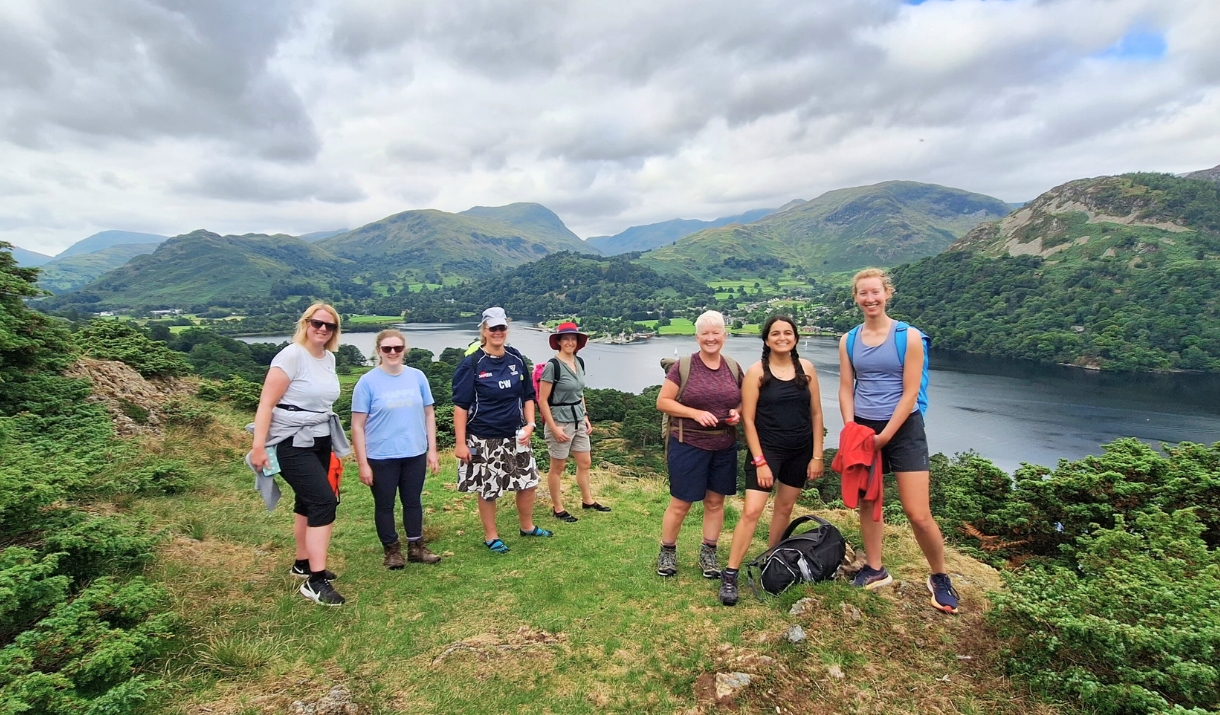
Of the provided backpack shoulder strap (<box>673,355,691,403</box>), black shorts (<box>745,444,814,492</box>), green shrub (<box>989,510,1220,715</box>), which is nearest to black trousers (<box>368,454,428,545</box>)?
backpack shoulder strap (<box>673,355,691,403</box>)

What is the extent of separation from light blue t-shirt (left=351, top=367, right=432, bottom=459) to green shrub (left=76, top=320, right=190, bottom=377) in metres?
8.08

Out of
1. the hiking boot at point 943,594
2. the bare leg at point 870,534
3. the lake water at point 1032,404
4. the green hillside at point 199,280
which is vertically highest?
the green hillside at point 199,280

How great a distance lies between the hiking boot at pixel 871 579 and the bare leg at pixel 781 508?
1.88ft

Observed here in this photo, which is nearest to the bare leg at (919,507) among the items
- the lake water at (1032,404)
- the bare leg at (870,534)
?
the bare leg at (870,534)

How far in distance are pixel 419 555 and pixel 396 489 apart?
0.63 meters

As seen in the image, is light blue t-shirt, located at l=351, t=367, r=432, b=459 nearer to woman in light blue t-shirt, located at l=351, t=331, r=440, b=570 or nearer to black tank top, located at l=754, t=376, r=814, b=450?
woman in light blue t-shirt, located at l=351, t=331, r=440, b=570

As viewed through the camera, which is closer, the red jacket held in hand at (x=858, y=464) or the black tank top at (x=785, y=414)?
the red jacket held in hand at (x=858, y=464)

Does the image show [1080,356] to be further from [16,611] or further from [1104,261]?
[16,611]

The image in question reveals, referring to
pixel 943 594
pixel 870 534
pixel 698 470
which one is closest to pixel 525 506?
pixel 698 470

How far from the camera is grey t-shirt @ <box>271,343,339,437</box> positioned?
329 centimetres

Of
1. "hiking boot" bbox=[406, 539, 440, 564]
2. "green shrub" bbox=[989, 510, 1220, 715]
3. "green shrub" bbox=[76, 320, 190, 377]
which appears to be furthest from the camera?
"green shrub" bbox=[76, 320, 190, 377]

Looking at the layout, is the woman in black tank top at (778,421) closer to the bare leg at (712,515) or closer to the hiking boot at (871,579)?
the bare leg at (712,515)

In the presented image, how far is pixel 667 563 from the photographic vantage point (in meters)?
3.99

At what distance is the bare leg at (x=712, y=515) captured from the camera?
380 centimetres
